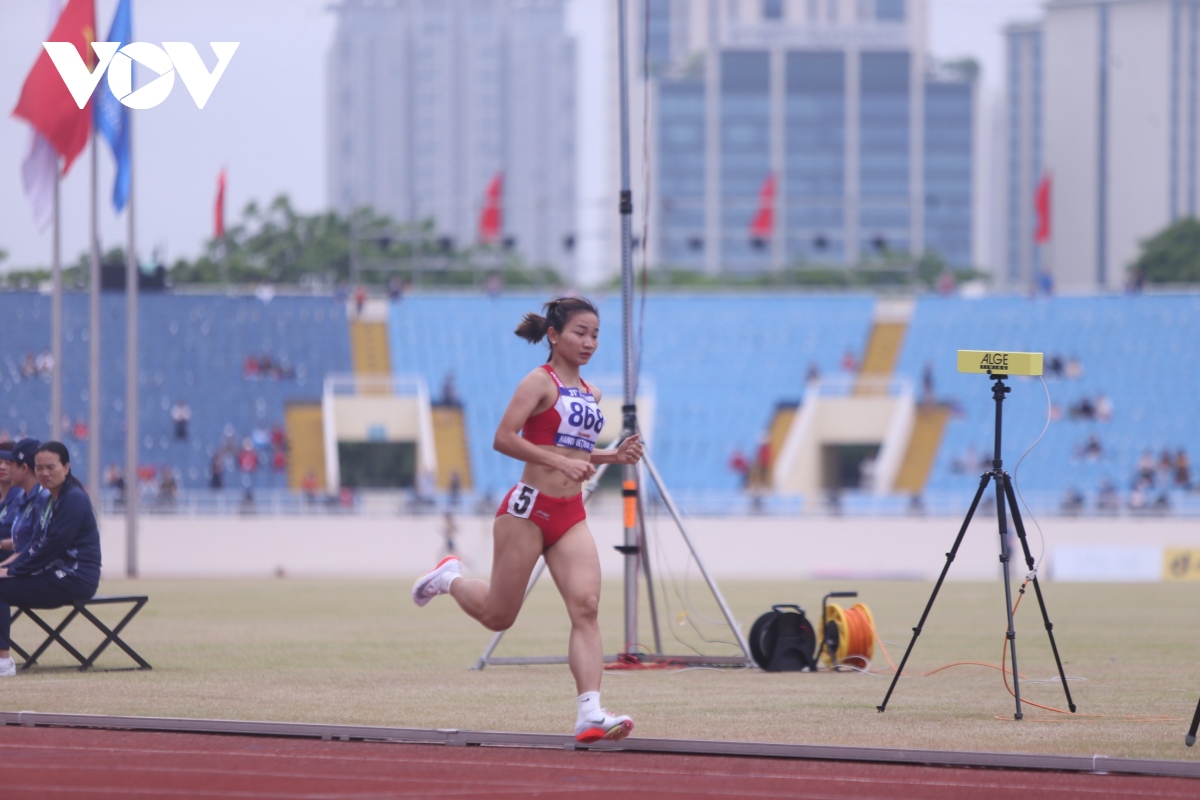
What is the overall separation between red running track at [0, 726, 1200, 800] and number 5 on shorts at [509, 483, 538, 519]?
1132 mm

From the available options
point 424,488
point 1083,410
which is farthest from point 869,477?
point 424,488

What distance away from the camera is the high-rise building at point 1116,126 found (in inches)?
5143

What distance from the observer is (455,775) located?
22.2 ft

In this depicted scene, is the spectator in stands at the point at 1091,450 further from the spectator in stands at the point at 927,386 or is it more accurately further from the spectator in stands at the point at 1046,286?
the spectator in stands at the point at 1046,286

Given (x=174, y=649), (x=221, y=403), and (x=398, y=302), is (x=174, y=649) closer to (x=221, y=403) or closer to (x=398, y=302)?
(x=221, y=403)

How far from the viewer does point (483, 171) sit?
178 m

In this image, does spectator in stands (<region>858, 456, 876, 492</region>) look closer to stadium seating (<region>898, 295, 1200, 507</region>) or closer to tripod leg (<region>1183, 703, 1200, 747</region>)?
stadium seating (<region>898, 295, 1200, 507</region>)

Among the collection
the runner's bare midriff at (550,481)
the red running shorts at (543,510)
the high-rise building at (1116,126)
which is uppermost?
the high-rise building at (1116,126)

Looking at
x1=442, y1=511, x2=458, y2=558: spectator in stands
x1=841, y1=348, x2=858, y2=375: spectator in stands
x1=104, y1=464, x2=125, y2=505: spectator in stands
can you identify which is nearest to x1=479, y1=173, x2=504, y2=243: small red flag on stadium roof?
x1=841, y1=348, x2=858, y2=375: spectator in stands

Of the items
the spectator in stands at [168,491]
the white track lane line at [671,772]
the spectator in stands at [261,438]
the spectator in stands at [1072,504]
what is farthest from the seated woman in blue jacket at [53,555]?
the spectator in stands at [261,438]

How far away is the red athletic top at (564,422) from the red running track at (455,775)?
4.89 feet

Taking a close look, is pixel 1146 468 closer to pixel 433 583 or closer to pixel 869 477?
pixel 869 477

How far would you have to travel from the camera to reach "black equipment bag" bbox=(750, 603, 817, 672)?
11977 millimetres

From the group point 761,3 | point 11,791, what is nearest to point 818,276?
point 761,3
